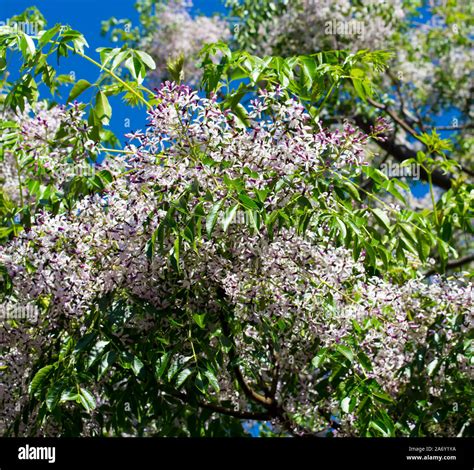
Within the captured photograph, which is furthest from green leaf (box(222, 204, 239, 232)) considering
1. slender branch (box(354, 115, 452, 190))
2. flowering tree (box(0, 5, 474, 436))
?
slender branch (box(354, 115, 452, 190))

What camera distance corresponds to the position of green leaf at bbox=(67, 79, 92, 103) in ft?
11.8

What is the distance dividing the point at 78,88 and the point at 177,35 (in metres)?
7.21

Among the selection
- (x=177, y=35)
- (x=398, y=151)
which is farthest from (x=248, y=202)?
(x=177, y=35)

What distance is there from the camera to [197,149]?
3465 mm

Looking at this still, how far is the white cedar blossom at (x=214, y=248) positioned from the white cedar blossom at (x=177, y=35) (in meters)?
6.88

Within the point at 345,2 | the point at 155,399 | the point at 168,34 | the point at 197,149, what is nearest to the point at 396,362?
the point at 155,399

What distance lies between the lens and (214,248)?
3.57m

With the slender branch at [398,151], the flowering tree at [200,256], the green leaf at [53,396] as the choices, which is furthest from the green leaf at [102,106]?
the slender branch at [398,151]

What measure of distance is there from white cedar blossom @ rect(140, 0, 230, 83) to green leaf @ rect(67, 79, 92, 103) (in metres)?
6.77

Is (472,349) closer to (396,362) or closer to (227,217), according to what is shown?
(396,362)

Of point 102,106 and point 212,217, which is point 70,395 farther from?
point 102,106

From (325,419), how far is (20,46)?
241 cm

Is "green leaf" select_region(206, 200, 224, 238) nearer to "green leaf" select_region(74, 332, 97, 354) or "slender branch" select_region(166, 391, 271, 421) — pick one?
"green leaf" select_region(74, 332, 97, 354)

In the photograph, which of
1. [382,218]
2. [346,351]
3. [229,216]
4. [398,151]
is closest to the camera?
[229,216]
